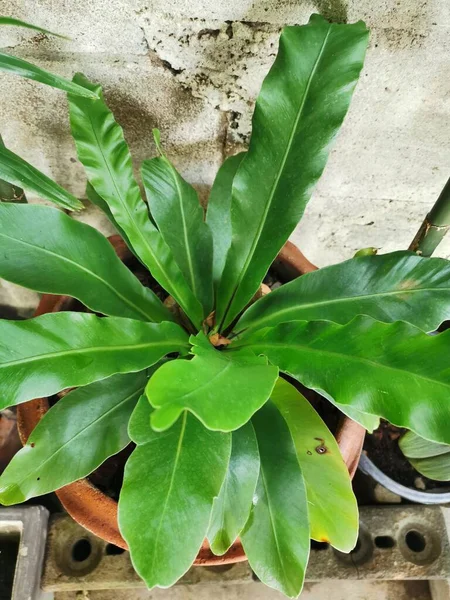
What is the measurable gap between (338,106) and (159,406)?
1.50 ft

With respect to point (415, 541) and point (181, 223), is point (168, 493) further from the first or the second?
point (415, 541)

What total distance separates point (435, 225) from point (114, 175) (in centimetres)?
53

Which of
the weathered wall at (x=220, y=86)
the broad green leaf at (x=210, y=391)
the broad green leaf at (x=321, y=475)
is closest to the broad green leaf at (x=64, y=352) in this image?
the broad green leaf at (x=210, y=391)

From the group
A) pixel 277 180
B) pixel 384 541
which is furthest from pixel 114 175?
pixel 384 541

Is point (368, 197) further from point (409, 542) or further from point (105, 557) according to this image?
point (105, 557)

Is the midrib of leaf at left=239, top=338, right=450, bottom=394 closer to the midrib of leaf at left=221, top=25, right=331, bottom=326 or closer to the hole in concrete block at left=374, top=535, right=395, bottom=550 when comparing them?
the midrib of leaf at left=221, top=25, right=331, bottom=326

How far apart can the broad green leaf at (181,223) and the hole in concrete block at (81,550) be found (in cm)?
54

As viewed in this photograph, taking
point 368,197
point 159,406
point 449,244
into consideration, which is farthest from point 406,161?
point 159,406

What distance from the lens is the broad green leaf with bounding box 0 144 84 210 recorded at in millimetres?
565

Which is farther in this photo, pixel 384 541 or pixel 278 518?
pixel 384 541

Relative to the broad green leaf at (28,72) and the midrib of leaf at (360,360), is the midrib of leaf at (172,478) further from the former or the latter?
the broad green leaf at (28,72)

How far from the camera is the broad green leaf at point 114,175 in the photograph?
71 centimetres

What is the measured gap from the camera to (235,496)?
626 millimetres

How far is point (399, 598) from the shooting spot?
1.07 m
